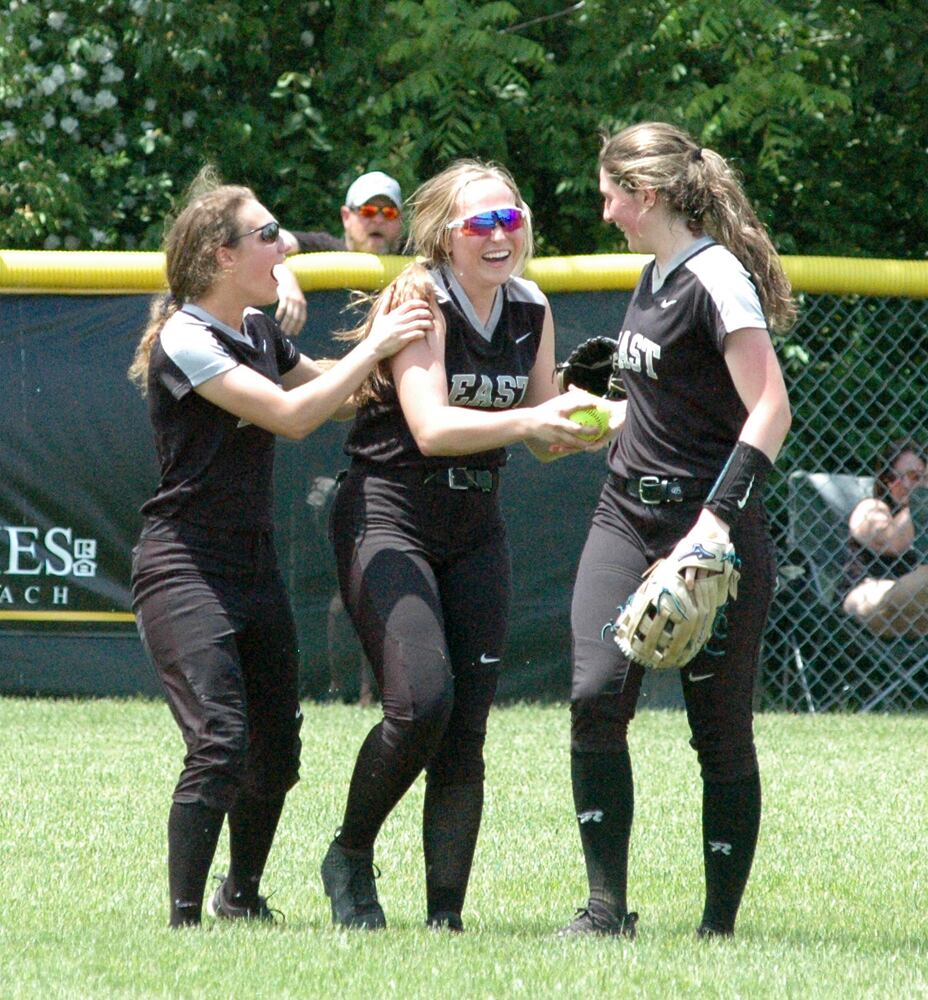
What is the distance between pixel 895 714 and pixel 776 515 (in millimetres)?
1117

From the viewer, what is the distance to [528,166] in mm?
10391

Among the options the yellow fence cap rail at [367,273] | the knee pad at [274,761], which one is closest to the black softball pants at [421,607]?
the knee pad at [274,761]

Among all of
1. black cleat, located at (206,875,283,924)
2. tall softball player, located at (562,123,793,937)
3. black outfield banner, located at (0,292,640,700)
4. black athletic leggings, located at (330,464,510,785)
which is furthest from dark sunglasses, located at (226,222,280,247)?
black outfield banner, located at (0,292,640,700)

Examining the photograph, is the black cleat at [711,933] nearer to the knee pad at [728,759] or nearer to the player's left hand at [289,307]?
the knee pad at [728,759]

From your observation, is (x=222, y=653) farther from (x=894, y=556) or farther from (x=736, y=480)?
(x=894, y=556)

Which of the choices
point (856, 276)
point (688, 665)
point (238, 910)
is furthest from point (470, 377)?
point (856, 276)

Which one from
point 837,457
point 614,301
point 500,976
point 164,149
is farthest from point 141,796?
point 164,149

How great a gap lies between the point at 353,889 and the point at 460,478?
1026 millimetres

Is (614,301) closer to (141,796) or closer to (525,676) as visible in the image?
(525,676)

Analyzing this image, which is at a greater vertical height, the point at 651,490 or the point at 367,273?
the point at 367,273

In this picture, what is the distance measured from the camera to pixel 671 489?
4039mm

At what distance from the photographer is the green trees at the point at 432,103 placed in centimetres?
954

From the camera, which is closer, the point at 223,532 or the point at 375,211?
the point at 223,532

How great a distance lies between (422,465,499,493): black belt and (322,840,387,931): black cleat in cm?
92
